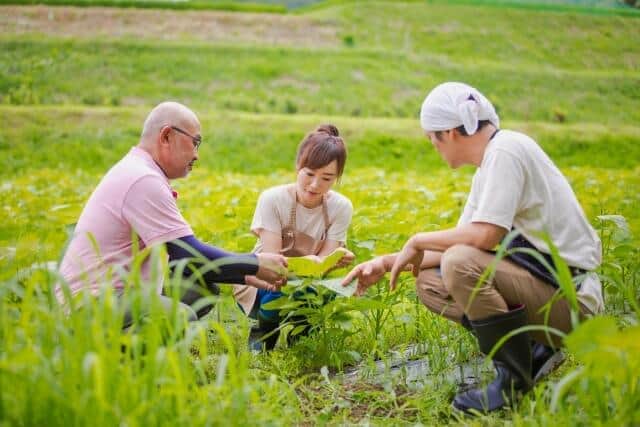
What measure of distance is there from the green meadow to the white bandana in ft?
1.88

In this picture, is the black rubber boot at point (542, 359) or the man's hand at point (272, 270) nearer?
the black rubber boot at point (542, 359)

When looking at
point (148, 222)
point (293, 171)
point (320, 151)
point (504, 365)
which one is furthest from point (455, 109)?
point (293, 171)

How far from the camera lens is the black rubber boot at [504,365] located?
6.56ft

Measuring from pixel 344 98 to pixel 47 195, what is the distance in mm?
8349

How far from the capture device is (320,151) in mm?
2604

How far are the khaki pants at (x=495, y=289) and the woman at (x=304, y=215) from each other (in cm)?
72

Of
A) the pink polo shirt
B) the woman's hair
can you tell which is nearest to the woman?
the woman's hair

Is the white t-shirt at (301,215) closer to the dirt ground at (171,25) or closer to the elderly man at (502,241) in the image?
the elderly man at (502,241)

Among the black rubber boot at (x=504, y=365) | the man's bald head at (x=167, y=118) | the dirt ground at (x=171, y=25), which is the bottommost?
the black rubber boot at (x=504, y=365)

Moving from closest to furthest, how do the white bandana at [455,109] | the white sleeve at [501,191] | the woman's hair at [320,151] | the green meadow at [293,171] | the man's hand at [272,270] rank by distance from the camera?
the green meadow at [293,171]
the white sleeve at [501,191]
the white bandana at [455,109]
the man's hand at [272,270]
the woman's hair at [320,151]

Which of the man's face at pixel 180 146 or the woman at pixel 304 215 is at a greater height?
the man's face at pixel 180 146

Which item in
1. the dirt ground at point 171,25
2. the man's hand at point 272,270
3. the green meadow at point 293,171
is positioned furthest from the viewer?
the dirt ground at point 171,25

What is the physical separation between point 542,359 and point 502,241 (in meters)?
0.45

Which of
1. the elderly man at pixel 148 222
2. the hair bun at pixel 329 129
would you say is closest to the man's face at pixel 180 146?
the elderly man at pixel 148 222
